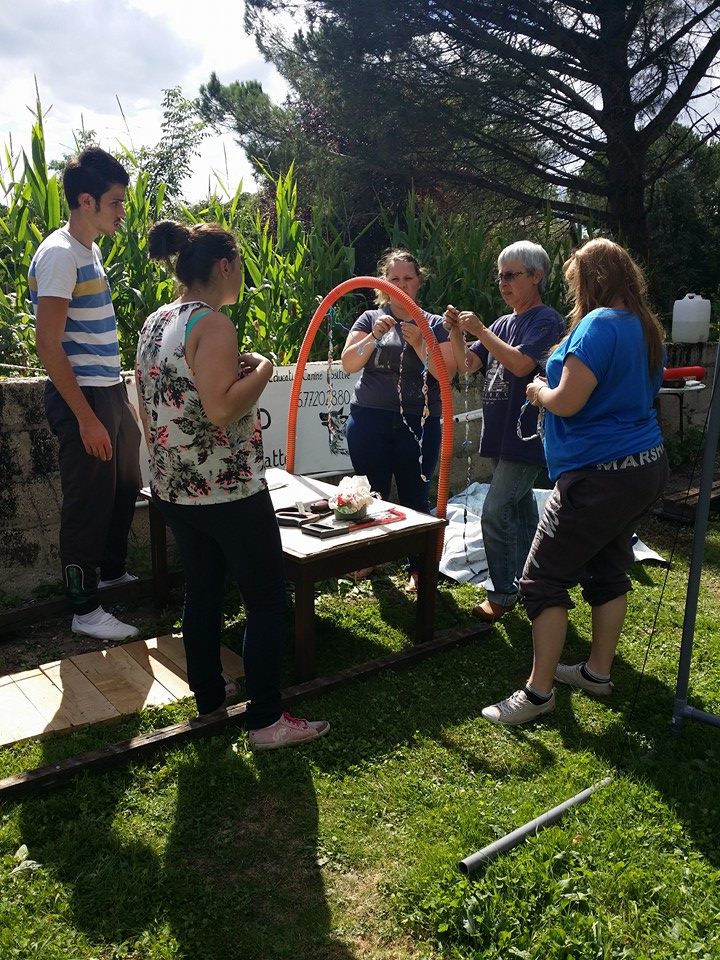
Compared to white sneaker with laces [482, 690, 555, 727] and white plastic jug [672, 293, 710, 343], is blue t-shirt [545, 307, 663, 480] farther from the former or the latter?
Answer: white plastic jug [672, 293, 710, 343]

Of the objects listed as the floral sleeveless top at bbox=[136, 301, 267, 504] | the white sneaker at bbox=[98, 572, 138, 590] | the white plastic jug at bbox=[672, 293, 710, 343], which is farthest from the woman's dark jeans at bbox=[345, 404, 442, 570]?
the white plastic jug at bbox=[672, 293, 710, 343]

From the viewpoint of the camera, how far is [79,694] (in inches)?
140

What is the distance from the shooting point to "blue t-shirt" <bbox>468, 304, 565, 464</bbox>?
12.9ft

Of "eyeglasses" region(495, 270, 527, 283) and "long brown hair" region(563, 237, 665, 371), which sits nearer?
"long brown hair" region(563, 237, 665, 371)

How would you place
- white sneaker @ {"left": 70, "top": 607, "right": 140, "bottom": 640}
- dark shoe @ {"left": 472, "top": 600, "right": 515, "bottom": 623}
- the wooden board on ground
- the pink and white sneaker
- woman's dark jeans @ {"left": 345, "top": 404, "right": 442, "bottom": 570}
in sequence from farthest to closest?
the wooden board on ground < woman's dark jeans @ {"left": 345, "top": 404, "right": 442, "bottom": 570} < dark shoe @ {"left": 472, "top": 600, "right": 515, "bottom": 623} < white sneaker @ {"left": 70, "top": 607, "right": 140, "bottom": 640} < the pink and white sneaker

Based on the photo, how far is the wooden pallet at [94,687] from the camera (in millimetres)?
3338

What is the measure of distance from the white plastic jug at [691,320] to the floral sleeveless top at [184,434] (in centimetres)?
738

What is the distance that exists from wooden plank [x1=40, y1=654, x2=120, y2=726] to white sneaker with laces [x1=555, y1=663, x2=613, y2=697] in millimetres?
1888

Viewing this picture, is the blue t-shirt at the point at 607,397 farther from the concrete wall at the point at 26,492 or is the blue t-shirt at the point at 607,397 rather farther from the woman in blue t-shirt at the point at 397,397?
the concrete wall at the point at 26,492

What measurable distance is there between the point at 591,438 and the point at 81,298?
2340mm

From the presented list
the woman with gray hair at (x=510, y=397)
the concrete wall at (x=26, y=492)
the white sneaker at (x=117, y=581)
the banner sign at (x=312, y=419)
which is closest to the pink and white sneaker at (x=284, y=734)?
the woman with gray hair at (x=510, y=397)

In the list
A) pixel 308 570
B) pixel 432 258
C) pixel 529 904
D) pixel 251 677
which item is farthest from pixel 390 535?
pixel 432 258

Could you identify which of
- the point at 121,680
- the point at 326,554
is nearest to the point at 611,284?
the point at 326,554

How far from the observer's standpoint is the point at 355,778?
299 centimetres
